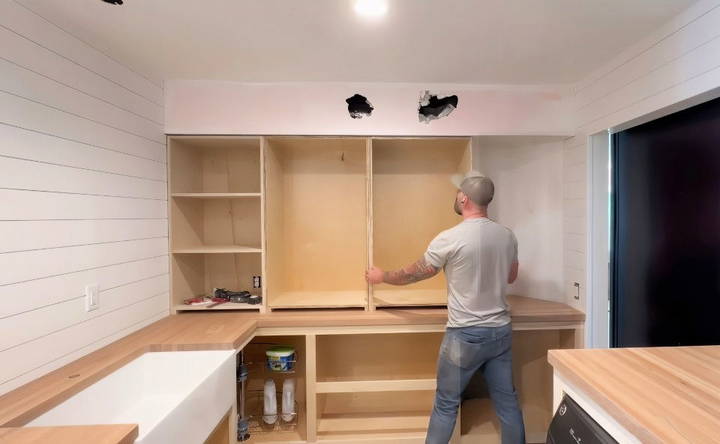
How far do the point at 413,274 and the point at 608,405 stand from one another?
1.02 meters

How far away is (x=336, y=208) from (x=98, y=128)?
1.30 m

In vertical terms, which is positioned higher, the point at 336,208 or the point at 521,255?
the point at 336,208

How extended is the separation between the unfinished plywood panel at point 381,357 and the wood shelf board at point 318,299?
297mm

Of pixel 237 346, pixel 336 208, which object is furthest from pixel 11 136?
pixel 336 208

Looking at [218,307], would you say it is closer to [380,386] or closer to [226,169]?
→ [226,169]

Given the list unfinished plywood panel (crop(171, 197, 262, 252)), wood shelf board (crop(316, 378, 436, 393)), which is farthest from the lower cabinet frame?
unfinished plywood panel (crop(171, 197, 262, 252))

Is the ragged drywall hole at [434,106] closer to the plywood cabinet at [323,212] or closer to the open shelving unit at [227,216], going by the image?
the plywood cabinet at [323,212]

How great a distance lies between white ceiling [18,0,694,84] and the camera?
4.14 feet

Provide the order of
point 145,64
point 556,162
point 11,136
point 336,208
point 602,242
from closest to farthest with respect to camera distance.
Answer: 1. point 11,136
2. point 145,64
3. point 602,242
4. point 556,162
5. point 336,208

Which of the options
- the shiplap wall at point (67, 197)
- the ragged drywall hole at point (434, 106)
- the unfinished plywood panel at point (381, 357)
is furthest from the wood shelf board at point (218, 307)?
the ragged drywall hole at point (434, 106)

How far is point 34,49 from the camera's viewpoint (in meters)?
1.21

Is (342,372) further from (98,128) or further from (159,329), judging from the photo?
(98,128)

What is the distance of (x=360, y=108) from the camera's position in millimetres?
1955

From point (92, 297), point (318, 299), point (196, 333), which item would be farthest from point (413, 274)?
point (92, 297)
